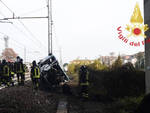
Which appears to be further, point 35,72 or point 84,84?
point 35,72

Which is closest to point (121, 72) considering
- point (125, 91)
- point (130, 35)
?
point (125, 91)

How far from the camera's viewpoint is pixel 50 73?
46.3 feet

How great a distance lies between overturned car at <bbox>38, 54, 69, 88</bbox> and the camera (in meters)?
14.1

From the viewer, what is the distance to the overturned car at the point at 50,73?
46.3 ft

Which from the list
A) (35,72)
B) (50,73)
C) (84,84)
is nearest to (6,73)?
(35,72)

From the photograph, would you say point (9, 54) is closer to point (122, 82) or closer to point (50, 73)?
point (50, 73)

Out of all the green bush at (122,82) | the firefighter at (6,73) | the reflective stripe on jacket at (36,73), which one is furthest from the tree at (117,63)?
the firefighter at (6,73)

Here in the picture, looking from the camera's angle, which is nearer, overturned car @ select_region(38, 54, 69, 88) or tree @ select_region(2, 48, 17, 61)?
overturned car @ select_region(38, 54, 69, 88)

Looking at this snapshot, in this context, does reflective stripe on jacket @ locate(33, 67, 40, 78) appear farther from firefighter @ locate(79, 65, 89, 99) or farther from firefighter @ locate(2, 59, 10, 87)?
firefighter @ locate(79, 65, 89, 99)

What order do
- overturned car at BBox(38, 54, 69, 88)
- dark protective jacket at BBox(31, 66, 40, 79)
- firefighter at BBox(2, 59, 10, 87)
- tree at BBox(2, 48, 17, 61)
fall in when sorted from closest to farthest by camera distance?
dark protective jacket at BBox(31, 66, 40, 79) < firefighter at BBox(2, 59, 10, 87) < overturned car at BBox(38, 54, 69, 88) < tree at BBox(2, 48, 17, 61)

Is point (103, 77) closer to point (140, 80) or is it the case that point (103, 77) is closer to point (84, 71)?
point (84, 71)

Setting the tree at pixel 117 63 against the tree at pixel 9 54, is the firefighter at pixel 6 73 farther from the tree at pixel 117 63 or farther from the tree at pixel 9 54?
the tree at pixel 9 54

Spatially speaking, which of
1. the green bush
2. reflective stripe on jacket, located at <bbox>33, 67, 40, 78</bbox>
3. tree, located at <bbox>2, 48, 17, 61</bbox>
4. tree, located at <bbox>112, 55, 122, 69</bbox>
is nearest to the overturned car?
reflective stripe on jacket, located at <bbox>33, 67, 40, 78</bbox>

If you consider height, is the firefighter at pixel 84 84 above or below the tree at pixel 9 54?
below
